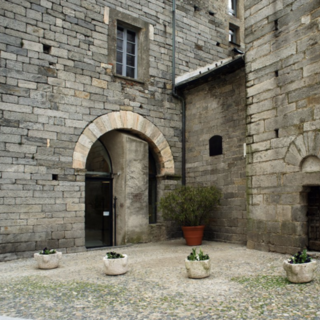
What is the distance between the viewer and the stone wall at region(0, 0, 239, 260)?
7.10 meters

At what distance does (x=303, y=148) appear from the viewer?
6.29 m

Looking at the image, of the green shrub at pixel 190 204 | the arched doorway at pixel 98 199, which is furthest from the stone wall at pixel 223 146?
the arched doorway at pixel 98 199

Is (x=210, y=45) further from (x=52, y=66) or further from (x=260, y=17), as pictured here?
(x=52, y=66)

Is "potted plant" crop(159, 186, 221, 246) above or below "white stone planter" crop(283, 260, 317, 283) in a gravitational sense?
above

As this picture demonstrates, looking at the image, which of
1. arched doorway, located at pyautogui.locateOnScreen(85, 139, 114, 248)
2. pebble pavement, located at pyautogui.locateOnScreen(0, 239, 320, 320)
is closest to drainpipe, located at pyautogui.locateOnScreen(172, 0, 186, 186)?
arched doorway, located at pyautogui.locateOnScreen(85, 139, 114, 248)

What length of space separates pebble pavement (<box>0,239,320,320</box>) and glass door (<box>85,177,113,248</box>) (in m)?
2.09

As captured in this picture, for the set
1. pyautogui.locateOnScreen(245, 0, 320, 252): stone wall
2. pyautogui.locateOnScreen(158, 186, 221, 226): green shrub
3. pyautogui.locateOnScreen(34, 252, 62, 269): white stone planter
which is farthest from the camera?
pyautogui.locateOnScreen(158, 186, 221, 226): green shrub

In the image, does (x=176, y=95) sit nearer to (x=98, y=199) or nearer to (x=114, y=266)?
(x=98, y=199)

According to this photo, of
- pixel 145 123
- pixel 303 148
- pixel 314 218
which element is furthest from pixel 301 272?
pixel 145 123

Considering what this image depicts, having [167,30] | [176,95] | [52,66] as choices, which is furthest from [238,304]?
[167,30]

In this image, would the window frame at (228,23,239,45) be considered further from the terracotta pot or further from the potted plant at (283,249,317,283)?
the potted plant at (283,249,317,283)

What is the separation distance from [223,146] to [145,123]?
6.86 feet

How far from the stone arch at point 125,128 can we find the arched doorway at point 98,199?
32.2 inches

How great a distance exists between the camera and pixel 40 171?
7.38 m
